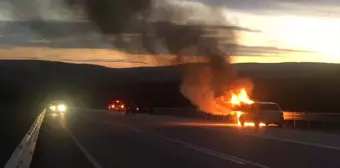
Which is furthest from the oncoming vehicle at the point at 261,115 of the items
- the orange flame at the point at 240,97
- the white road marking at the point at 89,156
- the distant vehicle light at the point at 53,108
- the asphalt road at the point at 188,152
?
the distant vehicle light at the point at 53,108

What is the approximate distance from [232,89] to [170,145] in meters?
20.5

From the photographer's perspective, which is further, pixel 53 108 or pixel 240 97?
Answer: pixel 53 108

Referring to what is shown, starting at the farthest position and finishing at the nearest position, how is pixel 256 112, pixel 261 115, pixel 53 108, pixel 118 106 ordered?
pixel 118 106 → pixel 53 108 → pixel 261 115 → pixel 256 112

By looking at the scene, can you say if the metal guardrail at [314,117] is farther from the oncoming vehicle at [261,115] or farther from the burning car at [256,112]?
the oncoming vehicle at [261,115]

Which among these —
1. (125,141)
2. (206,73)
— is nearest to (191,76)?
(206,73)

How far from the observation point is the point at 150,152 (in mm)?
25500

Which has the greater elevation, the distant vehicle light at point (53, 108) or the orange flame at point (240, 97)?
the distant vehicle light at point (53, 108)

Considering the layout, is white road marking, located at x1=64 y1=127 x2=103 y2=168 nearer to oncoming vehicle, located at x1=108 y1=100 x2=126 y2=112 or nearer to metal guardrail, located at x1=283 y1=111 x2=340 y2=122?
metal guardrail, located at x1=283 y1=111 x2=340 y2=122

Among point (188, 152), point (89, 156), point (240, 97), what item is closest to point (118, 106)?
point (240, 97)

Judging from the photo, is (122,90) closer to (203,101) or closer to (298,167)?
(203,101)

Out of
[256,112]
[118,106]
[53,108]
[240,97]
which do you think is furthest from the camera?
[118,106]

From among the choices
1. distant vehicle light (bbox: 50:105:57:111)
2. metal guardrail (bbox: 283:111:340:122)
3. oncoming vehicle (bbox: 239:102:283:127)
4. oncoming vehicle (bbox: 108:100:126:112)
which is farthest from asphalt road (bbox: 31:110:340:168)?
oncoming vehicle (bbox: 108:100:126:112)

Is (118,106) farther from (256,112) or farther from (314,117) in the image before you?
(314,117)

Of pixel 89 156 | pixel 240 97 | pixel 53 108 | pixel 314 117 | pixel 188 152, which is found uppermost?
pixel 53 108
